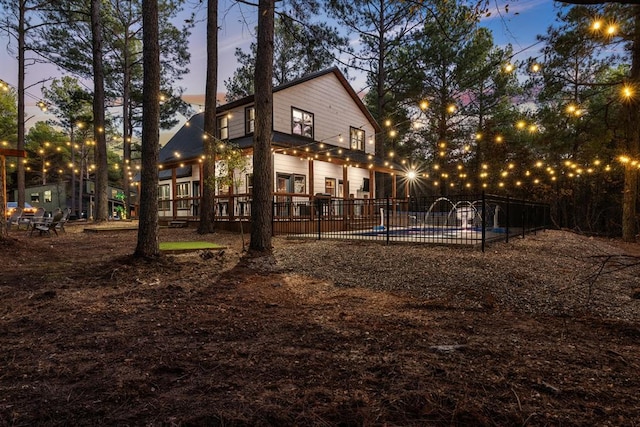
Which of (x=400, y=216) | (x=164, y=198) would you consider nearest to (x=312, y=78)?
(x=400, y=216)

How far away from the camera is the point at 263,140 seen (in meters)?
8.19

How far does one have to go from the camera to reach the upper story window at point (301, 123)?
1717cm

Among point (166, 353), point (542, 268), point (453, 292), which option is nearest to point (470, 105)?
point (542, 268)

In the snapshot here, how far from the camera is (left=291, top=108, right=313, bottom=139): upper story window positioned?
56.3 feet

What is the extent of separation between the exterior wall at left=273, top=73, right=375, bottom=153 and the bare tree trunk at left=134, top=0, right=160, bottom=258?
31.6 feet

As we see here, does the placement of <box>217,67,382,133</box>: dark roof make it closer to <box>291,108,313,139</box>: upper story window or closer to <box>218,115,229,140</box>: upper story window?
<box>218,115,229,140</box>: upper story window

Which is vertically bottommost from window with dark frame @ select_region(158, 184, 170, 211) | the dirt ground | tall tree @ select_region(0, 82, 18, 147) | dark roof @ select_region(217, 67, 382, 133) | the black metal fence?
the dirt ground

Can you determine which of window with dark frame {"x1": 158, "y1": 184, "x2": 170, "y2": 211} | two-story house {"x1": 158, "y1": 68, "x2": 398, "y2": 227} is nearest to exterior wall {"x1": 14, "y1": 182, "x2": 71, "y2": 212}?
window with dark frame {"x1": 158, "y1": 184, "x2": 170, "y2": 211}

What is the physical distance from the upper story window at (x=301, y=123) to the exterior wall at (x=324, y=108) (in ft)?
0.72

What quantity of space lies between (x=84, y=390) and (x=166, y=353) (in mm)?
633

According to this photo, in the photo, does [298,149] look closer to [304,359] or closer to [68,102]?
[304,359]

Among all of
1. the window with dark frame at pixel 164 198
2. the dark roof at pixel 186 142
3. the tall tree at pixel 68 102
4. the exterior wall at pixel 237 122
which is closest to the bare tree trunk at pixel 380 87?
the exterior wall at pixel 237 122

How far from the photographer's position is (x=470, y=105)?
1025 inches

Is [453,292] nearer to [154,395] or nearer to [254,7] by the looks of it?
[154,395]
